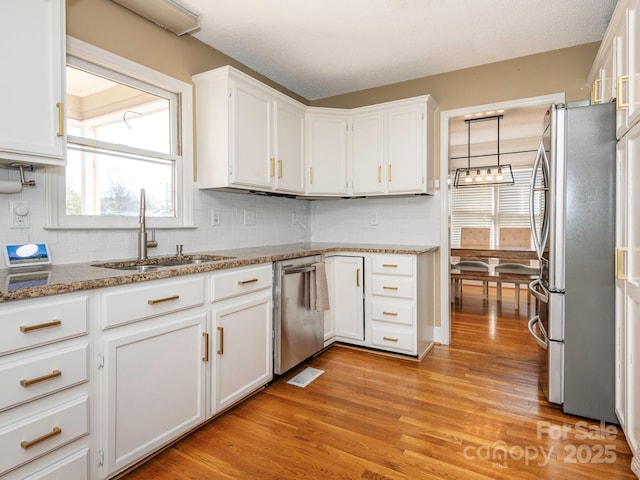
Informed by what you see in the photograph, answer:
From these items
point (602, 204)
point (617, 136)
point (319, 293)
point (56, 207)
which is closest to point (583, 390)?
point (602, 204)

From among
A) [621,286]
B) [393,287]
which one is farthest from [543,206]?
[393,287]

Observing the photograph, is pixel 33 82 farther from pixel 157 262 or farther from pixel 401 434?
pixel 401 434

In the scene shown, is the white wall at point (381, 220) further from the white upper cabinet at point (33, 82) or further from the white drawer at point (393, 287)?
the white upper cabinet at point (33, 82)

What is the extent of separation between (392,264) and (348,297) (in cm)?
51

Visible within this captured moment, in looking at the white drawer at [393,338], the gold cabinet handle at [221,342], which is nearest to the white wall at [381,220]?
the white drawer at [393,338]

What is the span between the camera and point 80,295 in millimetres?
1393

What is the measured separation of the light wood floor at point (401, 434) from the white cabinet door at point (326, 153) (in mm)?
1694

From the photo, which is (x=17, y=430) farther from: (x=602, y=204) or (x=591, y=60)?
(x=591, y=60)

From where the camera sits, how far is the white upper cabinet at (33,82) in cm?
148

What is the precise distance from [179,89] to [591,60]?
3195 mm

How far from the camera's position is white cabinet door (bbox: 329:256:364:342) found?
125 inches

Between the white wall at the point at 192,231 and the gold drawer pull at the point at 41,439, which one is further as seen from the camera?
the white wall at the point at 192,231

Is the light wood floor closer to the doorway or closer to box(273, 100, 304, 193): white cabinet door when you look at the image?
the doorway

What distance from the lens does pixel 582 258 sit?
202 centimetres
